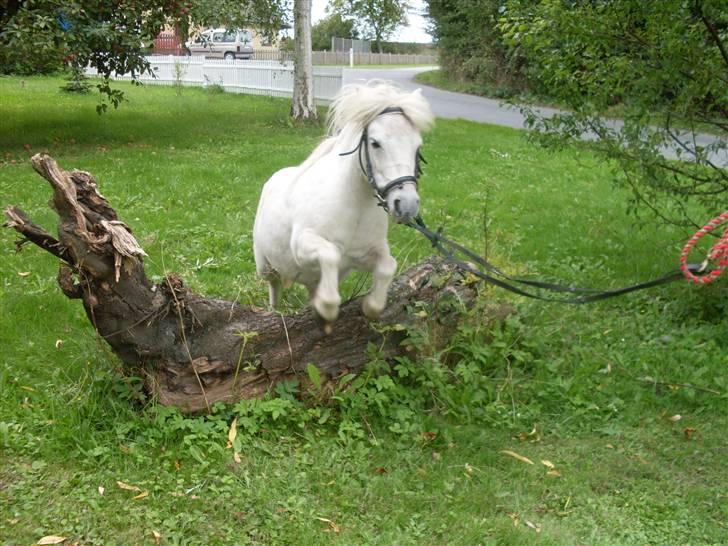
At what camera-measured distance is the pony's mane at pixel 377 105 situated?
157 inches

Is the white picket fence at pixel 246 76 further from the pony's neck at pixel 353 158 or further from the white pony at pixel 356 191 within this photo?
the pony's neck at pixel 353 158

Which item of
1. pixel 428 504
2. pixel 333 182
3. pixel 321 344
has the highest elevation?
pixel 333 182

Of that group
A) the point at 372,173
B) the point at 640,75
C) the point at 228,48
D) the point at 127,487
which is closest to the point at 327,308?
the point at 372,173

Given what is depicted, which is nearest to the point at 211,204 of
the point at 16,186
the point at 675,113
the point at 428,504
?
the point at 16,186

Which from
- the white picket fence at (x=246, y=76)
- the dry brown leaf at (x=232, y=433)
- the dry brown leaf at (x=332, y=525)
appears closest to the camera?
the dry brown leaf at (x=332, y=525)

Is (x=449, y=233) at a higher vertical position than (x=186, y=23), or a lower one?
lower

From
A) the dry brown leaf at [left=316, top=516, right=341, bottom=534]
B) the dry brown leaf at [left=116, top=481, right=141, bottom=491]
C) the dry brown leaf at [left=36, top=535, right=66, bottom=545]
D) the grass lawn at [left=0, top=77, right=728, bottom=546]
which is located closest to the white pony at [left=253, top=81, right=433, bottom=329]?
the grass lawn at [left=0, top=77, right=728, bottom=546]

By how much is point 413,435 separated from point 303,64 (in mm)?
15275

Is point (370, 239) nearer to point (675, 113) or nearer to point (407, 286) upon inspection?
point (407, 286)

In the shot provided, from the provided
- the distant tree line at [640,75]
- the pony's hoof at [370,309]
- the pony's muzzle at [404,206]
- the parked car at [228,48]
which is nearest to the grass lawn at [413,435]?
the pony's hoof at [370,309]

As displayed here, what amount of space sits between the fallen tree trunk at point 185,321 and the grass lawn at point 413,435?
160 mm

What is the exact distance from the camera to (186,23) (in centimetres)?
1395

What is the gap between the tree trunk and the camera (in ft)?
58.0

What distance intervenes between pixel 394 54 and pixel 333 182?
59809 millimetres
